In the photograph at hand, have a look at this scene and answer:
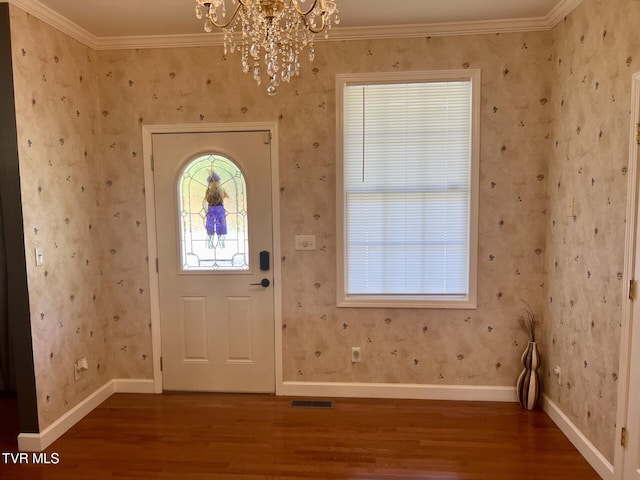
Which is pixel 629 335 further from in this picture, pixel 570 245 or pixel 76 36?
pixel 76 36

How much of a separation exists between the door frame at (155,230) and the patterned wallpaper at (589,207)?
6.61 feet

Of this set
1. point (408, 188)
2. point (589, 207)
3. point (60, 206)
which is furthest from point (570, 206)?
point (60, 206)

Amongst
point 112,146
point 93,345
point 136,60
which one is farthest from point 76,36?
point 93,345

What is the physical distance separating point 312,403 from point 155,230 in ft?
6.07

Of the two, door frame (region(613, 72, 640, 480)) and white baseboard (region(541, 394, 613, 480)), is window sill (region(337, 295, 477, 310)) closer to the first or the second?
white baseboard (region(541, 394, 613, 480))

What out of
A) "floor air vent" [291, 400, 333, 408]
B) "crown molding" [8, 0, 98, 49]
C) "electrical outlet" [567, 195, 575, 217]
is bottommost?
"floor air vent" [291, 400, 333, 408]

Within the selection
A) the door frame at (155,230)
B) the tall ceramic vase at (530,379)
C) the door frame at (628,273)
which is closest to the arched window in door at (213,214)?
the door frame at (155,230)

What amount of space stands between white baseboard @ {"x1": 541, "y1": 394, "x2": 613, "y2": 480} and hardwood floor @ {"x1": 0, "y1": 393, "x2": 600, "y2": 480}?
4 cm

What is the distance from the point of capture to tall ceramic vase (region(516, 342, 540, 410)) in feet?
9.64

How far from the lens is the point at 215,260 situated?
10.6 feet

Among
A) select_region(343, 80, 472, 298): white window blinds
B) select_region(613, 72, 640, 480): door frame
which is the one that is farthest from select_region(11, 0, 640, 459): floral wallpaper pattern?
select_region(613, 72, 640, 480): door frame

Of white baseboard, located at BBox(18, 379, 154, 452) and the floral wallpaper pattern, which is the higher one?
the floral wallpaper pattern

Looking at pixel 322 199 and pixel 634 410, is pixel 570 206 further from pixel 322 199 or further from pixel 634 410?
pixel 322 199

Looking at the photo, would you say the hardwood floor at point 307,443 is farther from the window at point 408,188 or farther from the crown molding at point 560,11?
the crown molding at point 560,11
